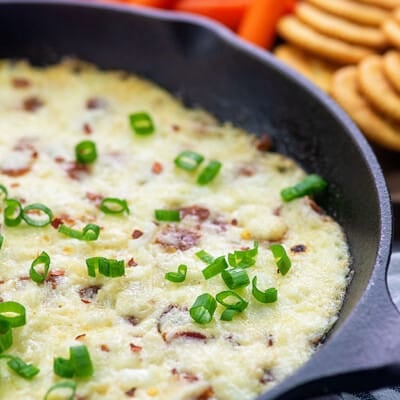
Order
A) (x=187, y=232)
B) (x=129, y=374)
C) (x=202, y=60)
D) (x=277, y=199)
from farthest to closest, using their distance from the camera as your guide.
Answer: (x=202, y=60) → (x=277, y=199) → (x=187, y=232) → (x=129, y=374)

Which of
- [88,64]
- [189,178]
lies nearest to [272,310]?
[189,178]

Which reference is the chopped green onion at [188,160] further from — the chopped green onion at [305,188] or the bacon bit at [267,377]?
the bacon bit at [267,377]

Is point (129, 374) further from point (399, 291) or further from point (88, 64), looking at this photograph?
point (88, 64)

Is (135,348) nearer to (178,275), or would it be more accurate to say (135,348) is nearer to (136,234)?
(178,275)

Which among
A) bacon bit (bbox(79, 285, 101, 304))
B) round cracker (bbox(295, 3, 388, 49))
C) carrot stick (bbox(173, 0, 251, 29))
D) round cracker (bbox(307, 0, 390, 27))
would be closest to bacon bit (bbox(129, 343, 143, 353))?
bacon bit (bbox(79, 285, 101, 304))

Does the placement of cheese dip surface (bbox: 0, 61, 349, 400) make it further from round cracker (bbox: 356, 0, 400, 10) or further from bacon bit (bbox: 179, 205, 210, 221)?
round cracker (bbox: 356, 0, 400, 10)

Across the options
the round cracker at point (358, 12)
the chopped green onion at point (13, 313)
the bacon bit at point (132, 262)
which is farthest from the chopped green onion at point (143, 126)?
the round cracker at point (358, 12)

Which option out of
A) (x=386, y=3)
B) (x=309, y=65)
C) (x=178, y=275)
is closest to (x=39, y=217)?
(x=178, y=275)
